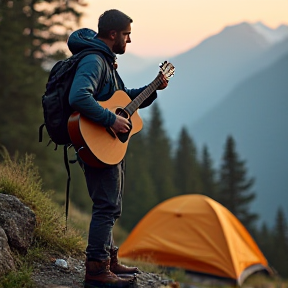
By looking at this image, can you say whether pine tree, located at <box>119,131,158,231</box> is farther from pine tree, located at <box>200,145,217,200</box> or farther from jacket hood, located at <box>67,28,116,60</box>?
jacket hood, located at <box>67,28,116,60</box>

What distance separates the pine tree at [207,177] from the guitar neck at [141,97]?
4244 centimetres

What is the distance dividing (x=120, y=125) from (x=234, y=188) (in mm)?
39032

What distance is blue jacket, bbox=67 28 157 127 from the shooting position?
3350 millimetres

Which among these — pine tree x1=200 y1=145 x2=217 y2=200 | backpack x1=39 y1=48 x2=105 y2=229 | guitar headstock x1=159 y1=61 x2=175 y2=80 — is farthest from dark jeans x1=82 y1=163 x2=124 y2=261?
pine tree x1=200 y1=145 x2=217 y2=200

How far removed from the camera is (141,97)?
3.96 metres

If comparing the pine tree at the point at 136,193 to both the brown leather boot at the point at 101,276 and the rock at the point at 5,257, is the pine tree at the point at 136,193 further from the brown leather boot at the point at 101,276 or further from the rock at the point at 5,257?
the brown leather boot at the point at 101,276

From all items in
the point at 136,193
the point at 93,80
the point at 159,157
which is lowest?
the point at 136,193

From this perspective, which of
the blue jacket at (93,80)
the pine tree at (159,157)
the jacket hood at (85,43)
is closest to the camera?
the blue jacket at (93,80)

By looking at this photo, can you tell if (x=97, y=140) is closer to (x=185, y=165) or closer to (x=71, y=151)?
(x=71, y=151)

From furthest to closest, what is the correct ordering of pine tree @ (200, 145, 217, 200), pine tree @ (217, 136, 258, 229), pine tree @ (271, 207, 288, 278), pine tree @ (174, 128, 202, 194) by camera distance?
pine tree @ (174, 128, 202, 194), pine tree @ (200, 145, 217, 200), pine tree @ (217, 136, 258, 229), pine tree @ (271, 207, 288, 278)

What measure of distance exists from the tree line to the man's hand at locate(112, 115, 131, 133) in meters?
3.02

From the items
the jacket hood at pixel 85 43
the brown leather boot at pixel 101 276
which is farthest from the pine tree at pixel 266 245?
the jacket hood at pixel 85 43

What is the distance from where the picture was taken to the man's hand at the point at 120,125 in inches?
138

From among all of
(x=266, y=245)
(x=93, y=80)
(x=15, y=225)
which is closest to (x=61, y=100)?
(x=93, y=80)
